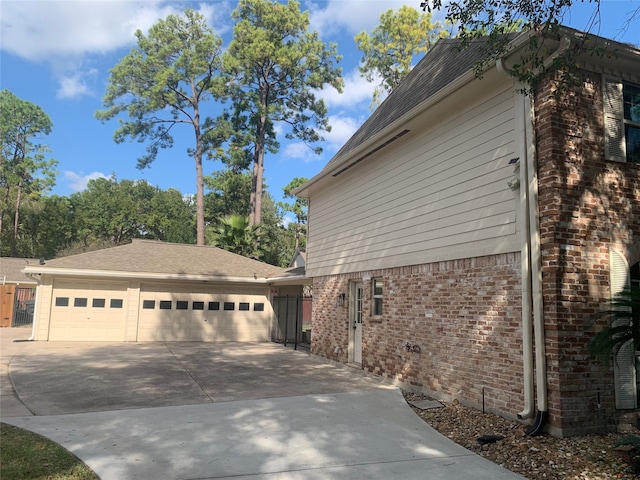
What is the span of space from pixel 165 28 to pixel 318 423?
37.3 metres

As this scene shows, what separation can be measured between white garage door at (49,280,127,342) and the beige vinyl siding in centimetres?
901

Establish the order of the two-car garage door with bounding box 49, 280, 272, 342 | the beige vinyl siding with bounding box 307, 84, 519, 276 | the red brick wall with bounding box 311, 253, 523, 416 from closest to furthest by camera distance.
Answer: the red brick wall with bounding box 311, 253, 523, 416 → the beige vinyl siding with bounding box 307, 84, 519, 276 → the two-car garage door with bounding box 49, 280, 272, 342

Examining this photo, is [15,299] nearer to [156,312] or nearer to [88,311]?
[88,311]

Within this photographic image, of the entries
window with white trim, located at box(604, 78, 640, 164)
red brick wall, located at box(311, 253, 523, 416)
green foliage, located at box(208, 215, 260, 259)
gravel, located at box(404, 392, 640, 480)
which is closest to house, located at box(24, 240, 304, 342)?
red brick wall, located at box(311, 253, 523, 416)

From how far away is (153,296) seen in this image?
1745cm

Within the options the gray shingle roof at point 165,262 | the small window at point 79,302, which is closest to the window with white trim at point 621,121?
the gray shingle roof at point 165,262

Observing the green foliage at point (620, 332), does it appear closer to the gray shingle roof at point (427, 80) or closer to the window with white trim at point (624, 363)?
the window with white trim at point (624, 363)

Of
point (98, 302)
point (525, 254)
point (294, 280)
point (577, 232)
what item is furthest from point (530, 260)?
point (98, 302)

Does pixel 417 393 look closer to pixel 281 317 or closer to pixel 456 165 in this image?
pixel 456 165

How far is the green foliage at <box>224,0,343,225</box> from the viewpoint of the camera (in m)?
33.2

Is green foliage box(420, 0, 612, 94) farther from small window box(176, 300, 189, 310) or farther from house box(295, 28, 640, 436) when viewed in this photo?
small window box(176, 300, 189, 310)

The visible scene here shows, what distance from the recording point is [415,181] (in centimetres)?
920

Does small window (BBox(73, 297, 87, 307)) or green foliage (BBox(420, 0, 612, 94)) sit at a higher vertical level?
green foliage (BBox(420, 0, 612, 94))

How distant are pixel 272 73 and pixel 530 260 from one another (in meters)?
32.1
